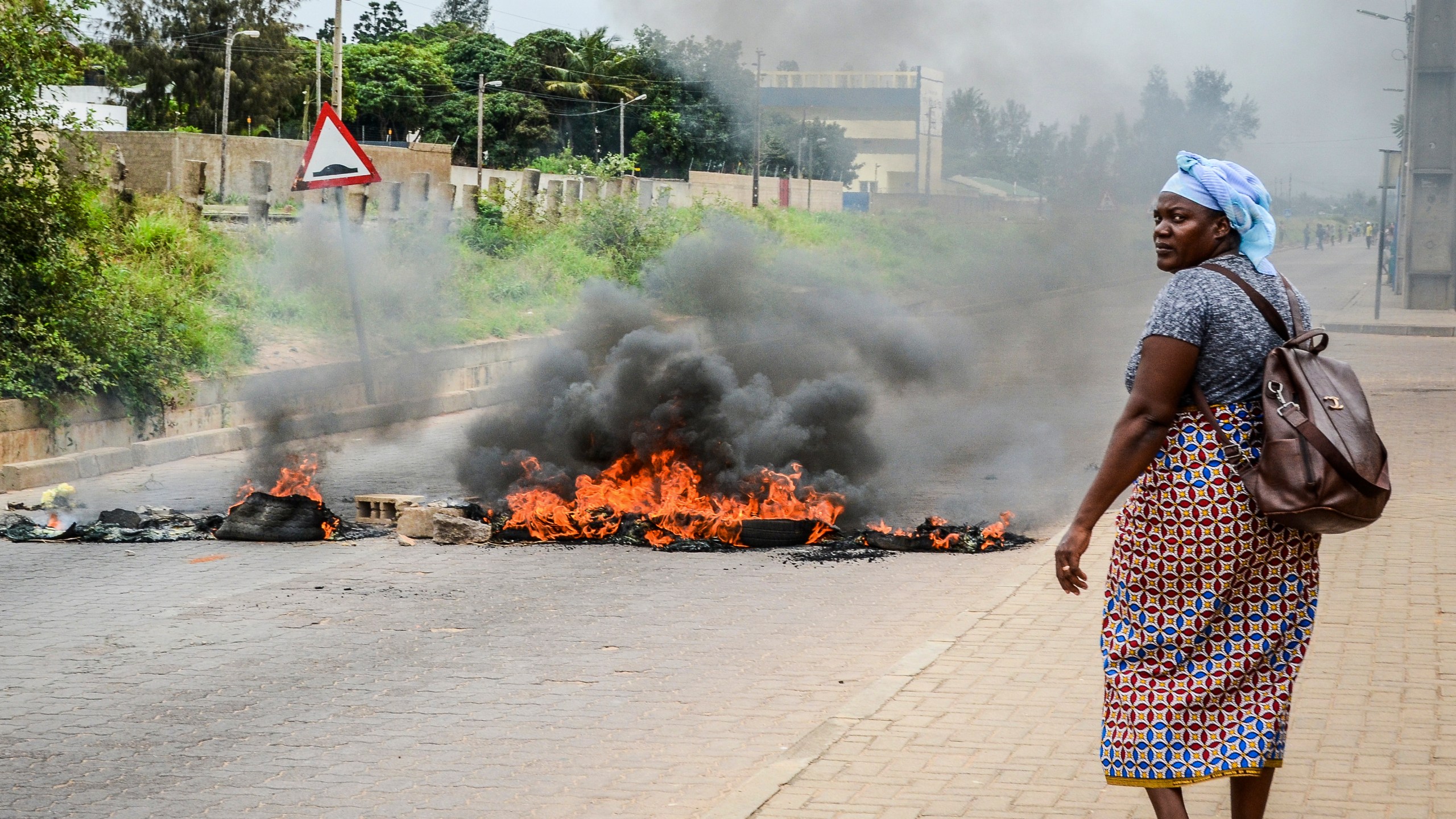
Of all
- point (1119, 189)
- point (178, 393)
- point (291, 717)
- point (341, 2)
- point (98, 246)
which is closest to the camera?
point (291, 717)

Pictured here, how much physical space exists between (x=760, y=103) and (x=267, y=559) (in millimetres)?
10419

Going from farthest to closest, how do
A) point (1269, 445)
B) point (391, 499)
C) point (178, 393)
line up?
1. point (178, 393)
2. point (391, 499)
3. point (1269, 445)

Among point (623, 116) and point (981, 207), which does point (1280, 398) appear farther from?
point (623, 116)

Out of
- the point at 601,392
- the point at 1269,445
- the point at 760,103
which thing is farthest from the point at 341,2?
the point at 1269,445

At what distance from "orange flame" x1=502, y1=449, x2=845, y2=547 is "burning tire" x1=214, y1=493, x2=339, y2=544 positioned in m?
1.14

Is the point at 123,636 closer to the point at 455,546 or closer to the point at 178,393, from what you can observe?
the point at 455,546

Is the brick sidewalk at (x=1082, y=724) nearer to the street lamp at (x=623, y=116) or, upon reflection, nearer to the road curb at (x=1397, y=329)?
→ the road curb at (x=1397, y=329)

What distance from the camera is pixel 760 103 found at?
55.9ft

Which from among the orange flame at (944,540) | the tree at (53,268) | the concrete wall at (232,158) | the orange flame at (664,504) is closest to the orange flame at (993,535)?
the orange flame at (944,540)

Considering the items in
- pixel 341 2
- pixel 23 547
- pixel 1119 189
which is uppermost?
pixel 341 2

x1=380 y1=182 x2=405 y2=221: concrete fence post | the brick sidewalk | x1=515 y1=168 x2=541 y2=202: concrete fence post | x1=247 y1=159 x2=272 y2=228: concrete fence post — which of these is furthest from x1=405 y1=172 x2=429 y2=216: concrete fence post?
the brick sidewalk

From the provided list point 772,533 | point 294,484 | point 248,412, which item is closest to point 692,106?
point 248,412

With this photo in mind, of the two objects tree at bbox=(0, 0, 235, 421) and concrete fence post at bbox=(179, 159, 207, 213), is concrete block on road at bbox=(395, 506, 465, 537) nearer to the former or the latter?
tree at bbox=(0, 0, 235, 421)

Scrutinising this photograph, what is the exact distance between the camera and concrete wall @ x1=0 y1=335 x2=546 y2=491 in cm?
1077
